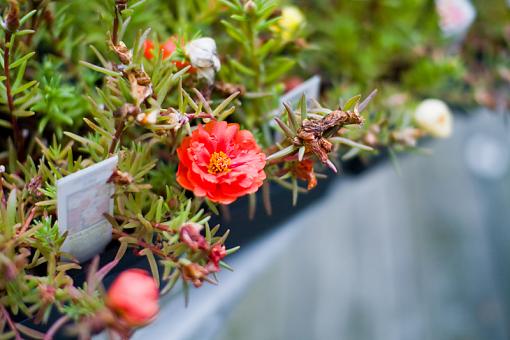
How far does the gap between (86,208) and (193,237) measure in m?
0.10

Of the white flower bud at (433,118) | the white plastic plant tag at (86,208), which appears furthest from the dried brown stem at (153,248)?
the white flower bud at (433,118)

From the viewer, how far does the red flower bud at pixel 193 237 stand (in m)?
0.42

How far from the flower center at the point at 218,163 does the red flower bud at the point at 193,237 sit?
6 centimetres

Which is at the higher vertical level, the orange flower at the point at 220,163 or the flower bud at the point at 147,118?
the flower bud at the point at 147,118

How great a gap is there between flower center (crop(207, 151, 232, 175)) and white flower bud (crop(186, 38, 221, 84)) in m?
0.09

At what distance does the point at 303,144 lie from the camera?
0.46m

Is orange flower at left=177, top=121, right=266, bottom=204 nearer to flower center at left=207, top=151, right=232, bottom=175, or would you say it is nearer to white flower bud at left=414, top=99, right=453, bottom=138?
flower center at left=207, top=151, right=232, bottom=175

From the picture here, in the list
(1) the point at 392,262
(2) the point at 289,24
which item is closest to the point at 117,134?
(2) the point at 289,24

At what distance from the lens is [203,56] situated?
50 centimetres

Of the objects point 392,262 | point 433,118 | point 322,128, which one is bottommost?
point 392,262

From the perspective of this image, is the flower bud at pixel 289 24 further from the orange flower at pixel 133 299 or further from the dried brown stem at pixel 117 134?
the orange flower at pixel 133 299

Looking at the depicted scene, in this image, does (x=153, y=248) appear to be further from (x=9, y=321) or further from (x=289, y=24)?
(x=289, y=24)

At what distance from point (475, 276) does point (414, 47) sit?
563 mm

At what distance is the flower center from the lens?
0.46 meters
